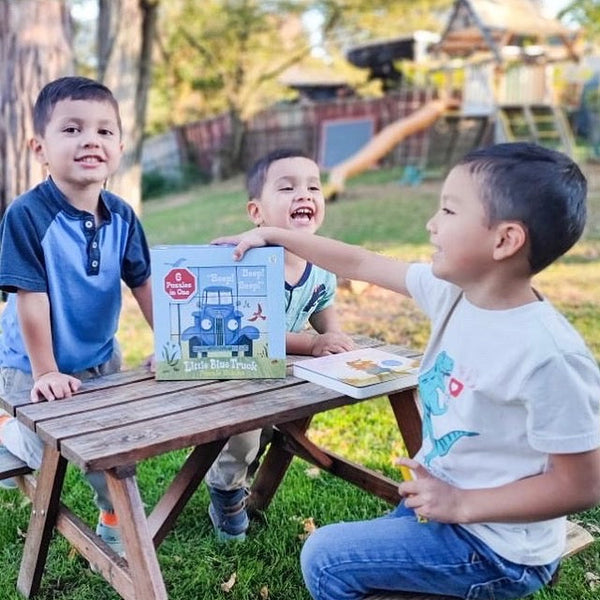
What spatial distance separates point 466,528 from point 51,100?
1.70m

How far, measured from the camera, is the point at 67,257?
7.79 feet

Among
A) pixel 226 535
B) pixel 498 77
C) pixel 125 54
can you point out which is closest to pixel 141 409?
pixel 226 535

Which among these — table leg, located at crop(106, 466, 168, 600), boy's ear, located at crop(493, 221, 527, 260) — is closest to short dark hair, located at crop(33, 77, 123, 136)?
table leg, located at crop(106, 466, 168, 600)

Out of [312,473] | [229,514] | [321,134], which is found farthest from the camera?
[321,134]

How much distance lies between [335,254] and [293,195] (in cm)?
50

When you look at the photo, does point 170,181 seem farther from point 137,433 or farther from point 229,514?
point 137,433

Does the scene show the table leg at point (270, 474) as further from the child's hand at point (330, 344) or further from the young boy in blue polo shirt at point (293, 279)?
the child's hand at point (330, 344)

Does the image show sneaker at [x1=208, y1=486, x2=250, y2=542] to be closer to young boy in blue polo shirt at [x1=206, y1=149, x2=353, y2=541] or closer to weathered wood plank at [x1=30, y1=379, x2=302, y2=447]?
young boy in blue polo shirt at [x1=206, y1=149, x2=353, y2=541]

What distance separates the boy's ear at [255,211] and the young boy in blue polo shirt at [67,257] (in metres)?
0.38

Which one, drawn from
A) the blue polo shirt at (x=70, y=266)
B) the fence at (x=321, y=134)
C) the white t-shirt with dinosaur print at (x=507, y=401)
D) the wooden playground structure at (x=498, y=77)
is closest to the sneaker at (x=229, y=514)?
the blue polo shirt at (x=70, y=266)

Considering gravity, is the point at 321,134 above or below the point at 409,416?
below

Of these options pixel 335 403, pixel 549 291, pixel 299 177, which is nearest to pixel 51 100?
pixel 299 177

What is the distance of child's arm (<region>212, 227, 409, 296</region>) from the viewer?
2048 mm

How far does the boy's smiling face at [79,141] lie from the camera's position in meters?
2.31
